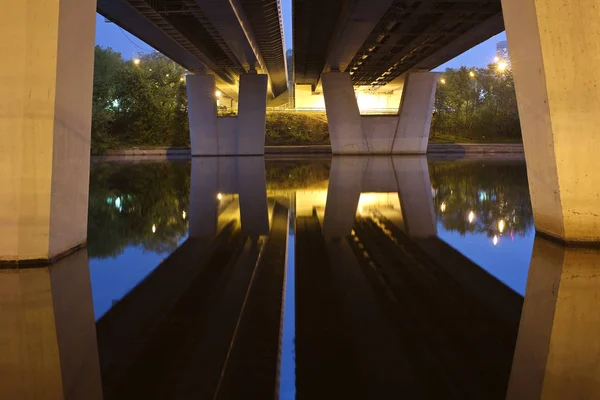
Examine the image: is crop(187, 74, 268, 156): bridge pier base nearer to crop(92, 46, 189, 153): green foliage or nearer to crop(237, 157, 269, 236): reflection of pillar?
crop(92, 46, 189, 153): green foliage

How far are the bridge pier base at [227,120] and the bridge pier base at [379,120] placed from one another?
4556 millimetres

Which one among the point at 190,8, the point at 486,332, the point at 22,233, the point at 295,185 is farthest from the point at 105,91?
the point at 486,332

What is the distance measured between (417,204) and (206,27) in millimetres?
12878

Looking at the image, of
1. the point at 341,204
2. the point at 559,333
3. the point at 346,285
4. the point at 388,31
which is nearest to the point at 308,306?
the point at 346,285

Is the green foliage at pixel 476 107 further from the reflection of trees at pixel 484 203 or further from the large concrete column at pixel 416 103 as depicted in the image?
the reflection of trees at pixel 484 203

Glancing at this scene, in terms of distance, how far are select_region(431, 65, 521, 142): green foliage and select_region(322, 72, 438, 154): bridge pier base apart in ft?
63.3

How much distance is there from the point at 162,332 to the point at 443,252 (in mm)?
4302

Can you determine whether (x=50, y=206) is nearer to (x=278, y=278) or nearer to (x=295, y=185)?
(x=278, y=278)

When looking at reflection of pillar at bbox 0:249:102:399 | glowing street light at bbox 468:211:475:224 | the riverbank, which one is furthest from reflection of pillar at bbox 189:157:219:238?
the riverbank

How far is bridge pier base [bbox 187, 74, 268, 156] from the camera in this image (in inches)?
1348

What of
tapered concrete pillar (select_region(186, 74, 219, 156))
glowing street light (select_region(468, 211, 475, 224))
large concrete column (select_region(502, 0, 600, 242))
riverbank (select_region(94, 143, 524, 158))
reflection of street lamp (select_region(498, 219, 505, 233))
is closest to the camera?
large concrete column (select_region(502, 0, 600, 242))

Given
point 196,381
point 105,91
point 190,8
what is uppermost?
point 105,91

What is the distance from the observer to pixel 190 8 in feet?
59.3

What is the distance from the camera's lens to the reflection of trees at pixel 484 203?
9.02 meters
